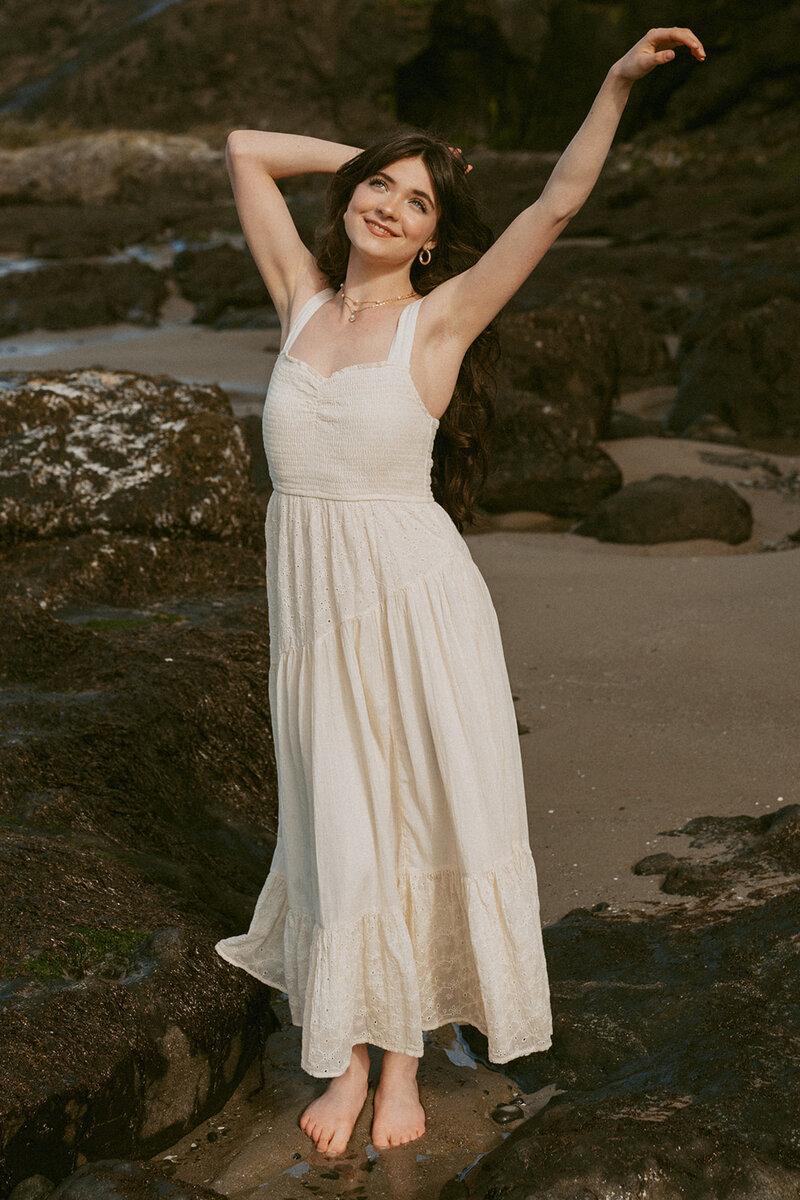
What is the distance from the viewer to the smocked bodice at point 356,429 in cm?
276

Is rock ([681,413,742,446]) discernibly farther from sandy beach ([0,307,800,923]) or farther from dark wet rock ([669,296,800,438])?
sandy beach ([0,307,800,923])

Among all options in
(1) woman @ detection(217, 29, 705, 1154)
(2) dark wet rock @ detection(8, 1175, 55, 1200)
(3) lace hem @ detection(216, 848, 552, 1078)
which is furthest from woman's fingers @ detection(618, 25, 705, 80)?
(2) dark wet rock @ detection(8, 1175, 55, 1200)

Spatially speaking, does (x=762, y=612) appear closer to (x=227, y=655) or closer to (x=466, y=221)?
(x=227, y=655)

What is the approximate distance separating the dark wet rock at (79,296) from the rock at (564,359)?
7.77 meters

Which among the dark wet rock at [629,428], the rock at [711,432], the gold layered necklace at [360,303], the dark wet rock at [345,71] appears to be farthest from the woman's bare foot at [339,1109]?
the dark wet rock at [345,71]

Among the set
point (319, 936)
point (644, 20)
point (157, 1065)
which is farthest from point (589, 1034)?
point (644, 20)

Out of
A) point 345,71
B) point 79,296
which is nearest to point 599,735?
point 79,296

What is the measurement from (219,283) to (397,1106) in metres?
16.1

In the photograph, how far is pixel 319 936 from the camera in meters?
2.80

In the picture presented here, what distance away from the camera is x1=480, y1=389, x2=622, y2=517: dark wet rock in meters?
8.88

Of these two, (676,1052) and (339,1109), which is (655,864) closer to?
(676,1052)

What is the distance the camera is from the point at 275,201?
10.3 feet

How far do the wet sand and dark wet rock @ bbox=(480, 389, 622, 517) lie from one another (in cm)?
18

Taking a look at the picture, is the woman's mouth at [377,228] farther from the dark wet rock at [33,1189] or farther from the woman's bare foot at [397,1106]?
the dark wet rock at [33,1189]
